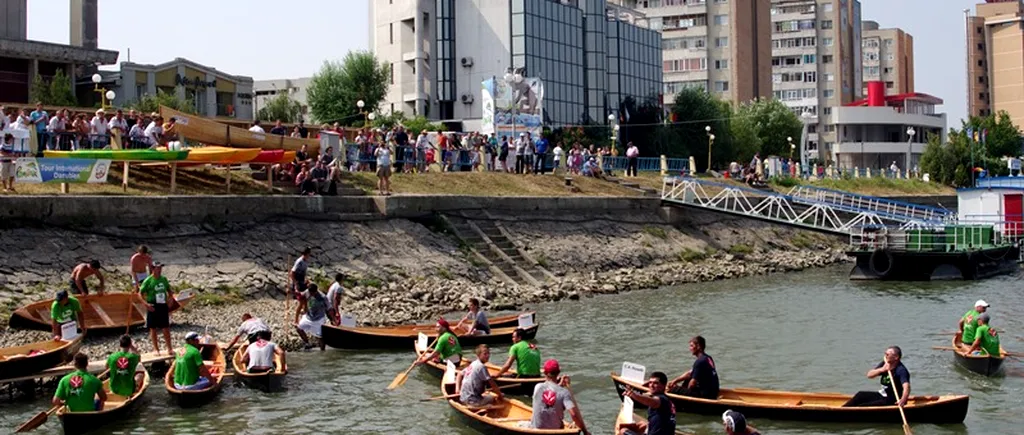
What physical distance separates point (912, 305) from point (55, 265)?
23628 mm

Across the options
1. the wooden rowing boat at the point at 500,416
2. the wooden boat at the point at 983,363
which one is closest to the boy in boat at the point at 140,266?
the wooden rowing boat at the point at 500,416

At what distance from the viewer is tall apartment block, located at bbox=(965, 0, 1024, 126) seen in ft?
499

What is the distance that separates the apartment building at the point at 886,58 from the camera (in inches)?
6540

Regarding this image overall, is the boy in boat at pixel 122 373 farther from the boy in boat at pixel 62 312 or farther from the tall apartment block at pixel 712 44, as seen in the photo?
the tall apartment block at pixel 712 44

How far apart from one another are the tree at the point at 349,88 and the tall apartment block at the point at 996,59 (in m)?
98.6

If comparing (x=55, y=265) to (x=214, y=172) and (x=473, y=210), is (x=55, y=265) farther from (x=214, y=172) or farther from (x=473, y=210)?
(x=473, y=210)

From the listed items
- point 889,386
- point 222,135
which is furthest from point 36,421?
point 222,135

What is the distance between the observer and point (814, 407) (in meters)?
18.9

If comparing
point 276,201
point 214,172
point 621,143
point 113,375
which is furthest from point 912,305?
point 621,143

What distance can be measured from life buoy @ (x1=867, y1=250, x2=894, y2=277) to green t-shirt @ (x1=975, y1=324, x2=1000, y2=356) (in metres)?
20.3

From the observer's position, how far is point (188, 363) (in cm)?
2053

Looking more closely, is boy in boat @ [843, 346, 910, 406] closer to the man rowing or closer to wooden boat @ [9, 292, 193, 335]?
the man rowing

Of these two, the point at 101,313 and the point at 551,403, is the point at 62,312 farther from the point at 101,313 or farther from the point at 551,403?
the point at 551,403

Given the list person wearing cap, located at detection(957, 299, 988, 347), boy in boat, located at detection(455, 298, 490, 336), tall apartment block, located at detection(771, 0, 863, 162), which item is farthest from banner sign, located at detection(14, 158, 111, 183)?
tall apartment block, located at detection(771, 0, 863, 162)
